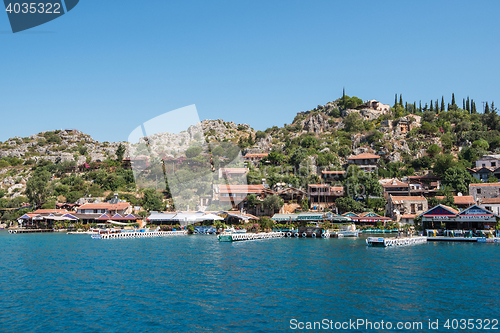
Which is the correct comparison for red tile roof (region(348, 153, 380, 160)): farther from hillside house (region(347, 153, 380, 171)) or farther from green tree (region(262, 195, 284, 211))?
green tree (region(262, 195, 284, 211))

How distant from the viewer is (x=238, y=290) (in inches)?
846

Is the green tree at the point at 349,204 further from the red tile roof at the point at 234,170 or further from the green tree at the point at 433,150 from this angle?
the green tree at the point at 433,150

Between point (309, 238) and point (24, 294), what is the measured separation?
38.5 m

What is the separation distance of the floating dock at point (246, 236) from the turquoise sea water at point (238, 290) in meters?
13.1

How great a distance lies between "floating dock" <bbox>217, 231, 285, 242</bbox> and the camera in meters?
48.5

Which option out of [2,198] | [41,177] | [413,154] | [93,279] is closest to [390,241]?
[93,279]

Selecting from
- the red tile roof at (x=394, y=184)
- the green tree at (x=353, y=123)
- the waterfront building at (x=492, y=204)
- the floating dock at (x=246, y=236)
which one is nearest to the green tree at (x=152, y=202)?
the floating dock at (x=246, y=236)

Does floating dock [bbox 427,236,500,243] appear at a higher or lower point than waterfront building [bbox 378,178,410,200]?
lower

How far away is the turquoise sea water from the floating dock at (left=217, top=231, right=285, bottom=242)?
515 inches

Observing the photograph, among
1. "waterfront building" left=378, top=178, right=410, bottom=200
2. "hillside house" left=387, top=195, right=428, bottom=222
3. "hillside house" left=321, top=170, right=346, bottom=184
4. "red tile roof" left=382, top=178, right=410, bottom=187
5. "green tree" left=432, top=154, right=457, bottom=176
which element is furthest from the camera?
"hillside house" left=321, top=170, right=346, bottom=184

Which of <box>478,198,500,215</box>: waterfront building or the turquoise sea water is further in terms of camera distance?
<box>478,198,500,215</box>: waterfront building

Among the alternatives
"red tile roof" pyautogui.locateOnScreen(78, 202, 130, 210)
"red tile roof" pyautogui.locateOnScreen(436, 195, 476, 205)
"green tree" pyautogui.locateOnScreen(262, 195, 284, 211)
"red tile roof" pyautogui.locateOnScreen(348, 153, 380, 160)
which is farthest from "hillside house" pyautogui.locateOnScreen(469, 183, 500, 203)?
"red tile roof" pyautogui.locateOnScreen(78, 202, 130, 210)

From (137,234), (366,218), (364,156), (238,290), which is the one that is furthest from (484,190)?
(137,234)

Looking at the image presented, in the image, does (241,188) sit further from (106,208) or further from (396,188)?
(396,188)
